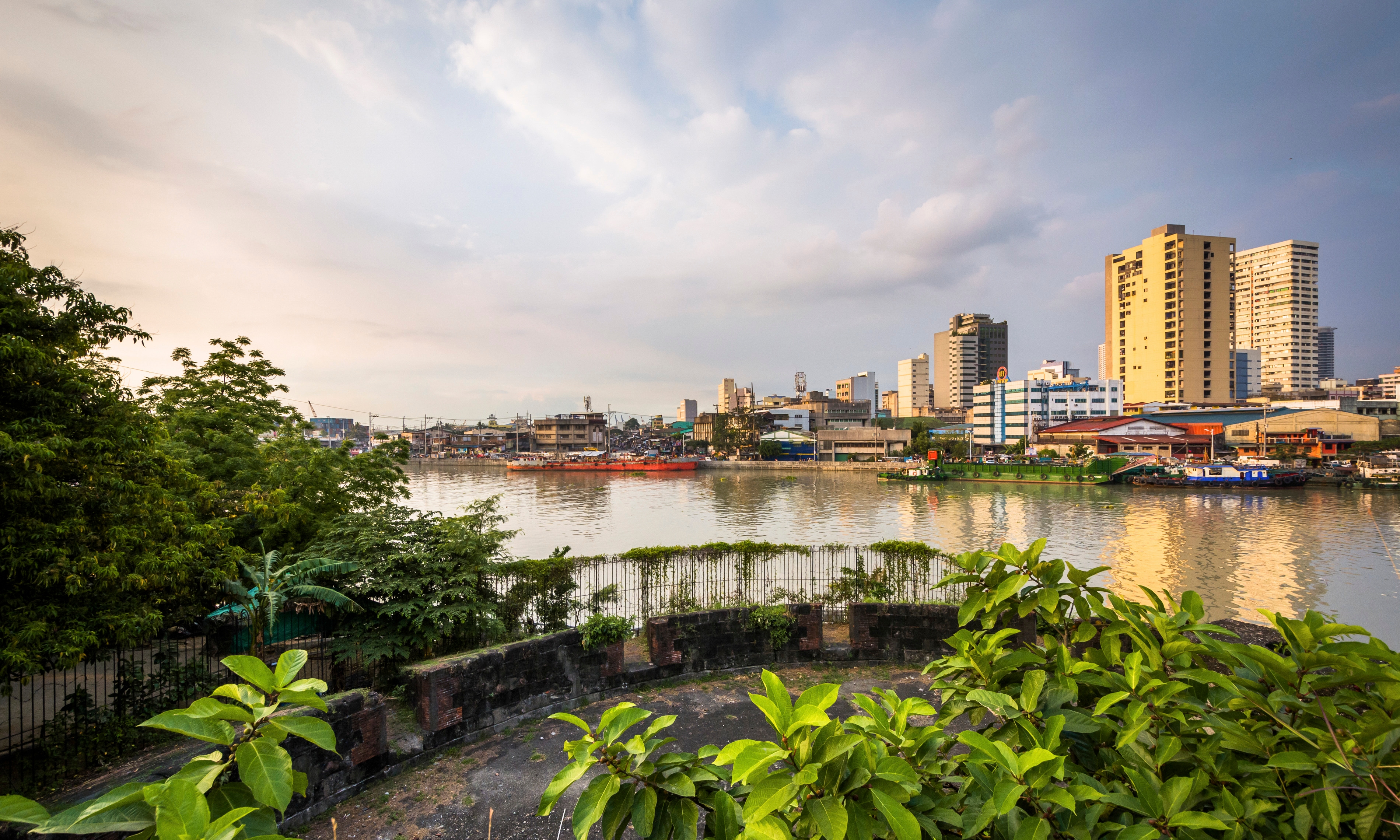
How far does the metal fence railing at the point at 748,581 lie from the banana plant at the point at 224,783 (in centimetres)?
1025

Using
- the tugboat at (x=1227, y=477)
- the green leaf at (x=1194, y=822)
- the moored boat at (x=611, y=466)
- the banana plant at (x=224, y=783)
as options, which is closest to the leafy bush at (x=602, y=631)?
the banana plant at (x=224, y=783)

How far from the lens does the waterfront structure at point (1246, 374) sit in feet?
343

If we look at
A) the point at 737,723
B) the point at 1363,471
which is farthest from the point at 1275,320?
the point at 737,723

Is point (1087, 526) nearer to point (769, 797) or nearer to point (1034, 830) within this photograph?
point (1034, 830)

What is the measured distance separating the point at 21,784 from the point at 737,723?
7843 mm

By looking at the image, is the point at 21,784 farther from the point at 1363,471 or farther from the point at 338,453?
the point at 1363,471

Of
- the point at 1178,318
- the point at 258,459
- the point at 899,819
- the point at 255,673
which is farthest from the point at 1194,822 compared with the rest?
the point at 1178,318

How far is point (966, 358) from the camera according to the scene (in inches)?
5694

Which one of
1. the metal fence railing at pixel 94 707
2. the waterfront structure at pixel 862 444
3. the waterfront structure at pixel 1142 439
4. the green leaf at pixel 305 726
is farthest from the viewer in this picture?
the waterfront structure at pixel 862 444

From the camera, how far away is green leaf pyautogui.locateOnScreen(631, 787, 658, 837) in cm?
Answer: 148

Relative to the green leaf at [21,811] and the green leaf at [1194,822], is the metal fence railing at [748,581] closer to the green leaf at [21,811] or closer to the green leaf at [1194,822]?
the green leaf at [1194,822]

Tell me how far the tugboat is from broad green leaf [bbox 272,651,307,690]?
65264 mm

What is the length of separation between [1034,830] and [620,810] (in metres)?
1.04

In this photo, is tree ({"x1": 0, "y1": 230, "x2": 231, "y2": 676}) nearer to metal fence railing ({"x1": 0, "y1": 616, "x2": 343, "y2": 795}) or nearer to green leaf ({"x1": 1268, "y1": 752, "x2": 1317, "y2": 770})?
metal fence railing ({"x1": 0, "y1": 616, "x2": 343, "y2": 795})
